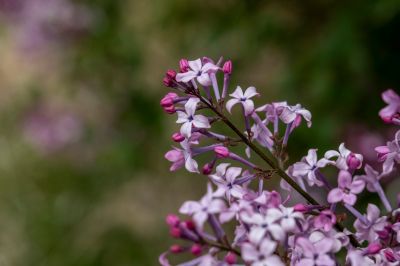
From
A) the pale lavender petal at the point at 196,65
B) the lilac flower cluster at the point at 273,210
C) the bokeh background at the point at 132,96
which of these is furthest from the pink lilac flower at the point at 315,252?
the bokeh background at the point at 132,96

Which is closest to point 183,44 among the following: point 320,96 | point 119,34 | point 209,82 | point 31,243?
point 119,34

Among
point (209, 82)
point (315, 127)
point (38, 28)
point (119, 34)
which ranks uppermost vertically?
point (38, 28)

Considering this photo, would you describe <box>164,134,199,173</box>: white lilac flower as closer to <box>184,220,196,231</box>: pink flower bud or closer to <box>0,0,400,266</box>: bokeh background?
<box>184,220,196,231</box>: pink flower bud

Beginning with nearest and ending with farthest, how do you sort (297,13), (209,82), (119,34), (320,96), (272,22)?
(209,82) < (320,96) < (272,22) < (297,13) < (119,34)

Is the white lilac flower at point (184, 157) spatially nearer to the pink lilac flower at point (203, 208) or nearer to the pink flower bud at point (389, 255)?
the pink lilac flower at point (203, 208)

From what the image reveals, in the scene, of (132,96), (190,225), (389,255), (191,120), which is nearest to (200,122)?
(191,120)

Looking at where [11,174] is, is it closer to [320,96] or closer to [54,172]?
[54,172]
